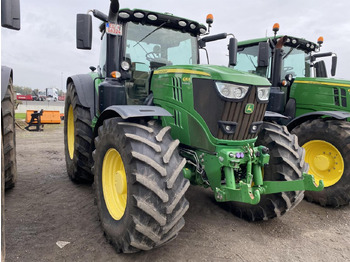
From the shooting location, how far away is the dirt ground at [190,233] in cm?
259

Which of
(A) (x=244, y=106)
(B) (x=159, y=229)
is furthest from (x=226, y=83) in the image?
(B) (x=159, y=229)

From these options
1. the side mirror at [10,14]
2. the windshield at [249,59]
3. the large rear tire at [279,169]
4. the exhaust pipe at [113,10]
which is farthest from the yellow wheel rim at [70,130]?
the windshield at [249,59]

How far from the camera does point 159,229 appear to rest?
7.38 ft

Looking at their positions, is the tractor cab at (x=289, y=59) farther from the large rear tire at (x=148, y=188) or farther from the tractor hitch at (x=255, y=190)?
the large rear tire at (x=148, y=188)

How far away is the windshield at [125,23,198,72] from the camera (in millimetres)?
3607

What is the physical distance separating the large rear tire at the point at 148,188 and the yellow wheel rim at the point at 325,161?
301 cm

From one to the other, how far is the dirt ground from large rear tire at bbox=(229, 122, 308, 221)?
0.24 metres

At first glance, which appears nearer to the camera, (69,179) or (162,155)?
(162,155)

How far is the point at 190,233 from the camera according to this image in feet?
9.84

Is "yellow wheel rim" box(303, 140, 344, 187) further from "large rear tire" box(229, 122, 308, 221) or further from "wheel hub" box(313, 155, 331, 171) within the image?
"large rear tire" box(229, 122, 308, 221)

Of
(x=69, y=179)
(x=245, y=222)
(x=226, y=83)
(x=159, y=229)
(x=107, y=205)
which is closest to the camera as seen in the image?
(x=159, y=229)

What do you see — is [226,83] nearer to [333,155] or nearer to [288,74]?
[333,155]

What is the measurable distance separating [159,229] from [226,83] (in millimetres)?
1433

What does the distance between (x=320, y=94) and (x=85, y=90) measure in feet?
13.6
